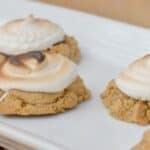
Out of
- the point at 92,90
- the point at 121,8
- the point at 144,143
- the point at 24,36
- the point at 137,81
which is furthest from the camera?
the point at 121,8

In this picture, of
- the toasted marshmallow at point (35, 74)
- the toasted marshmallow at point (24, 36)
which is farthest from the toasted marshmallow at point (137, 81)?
the toasted marshmallow at point (24, 36)

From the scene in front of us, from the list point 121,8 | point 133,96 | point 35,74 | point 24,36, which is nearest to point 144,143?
point 133,96

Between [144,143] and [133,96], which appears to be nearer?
[144,143]

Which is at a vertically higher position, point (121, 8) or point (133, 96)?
point (133, 96)

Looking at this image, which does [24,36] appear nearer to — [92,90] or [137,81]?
[92,90]

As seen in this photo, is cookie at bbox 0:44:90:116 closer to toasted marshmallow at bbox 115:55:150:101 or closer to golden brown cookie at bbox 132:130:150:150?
toasted marshmallow at bbox 115:55:150:101
